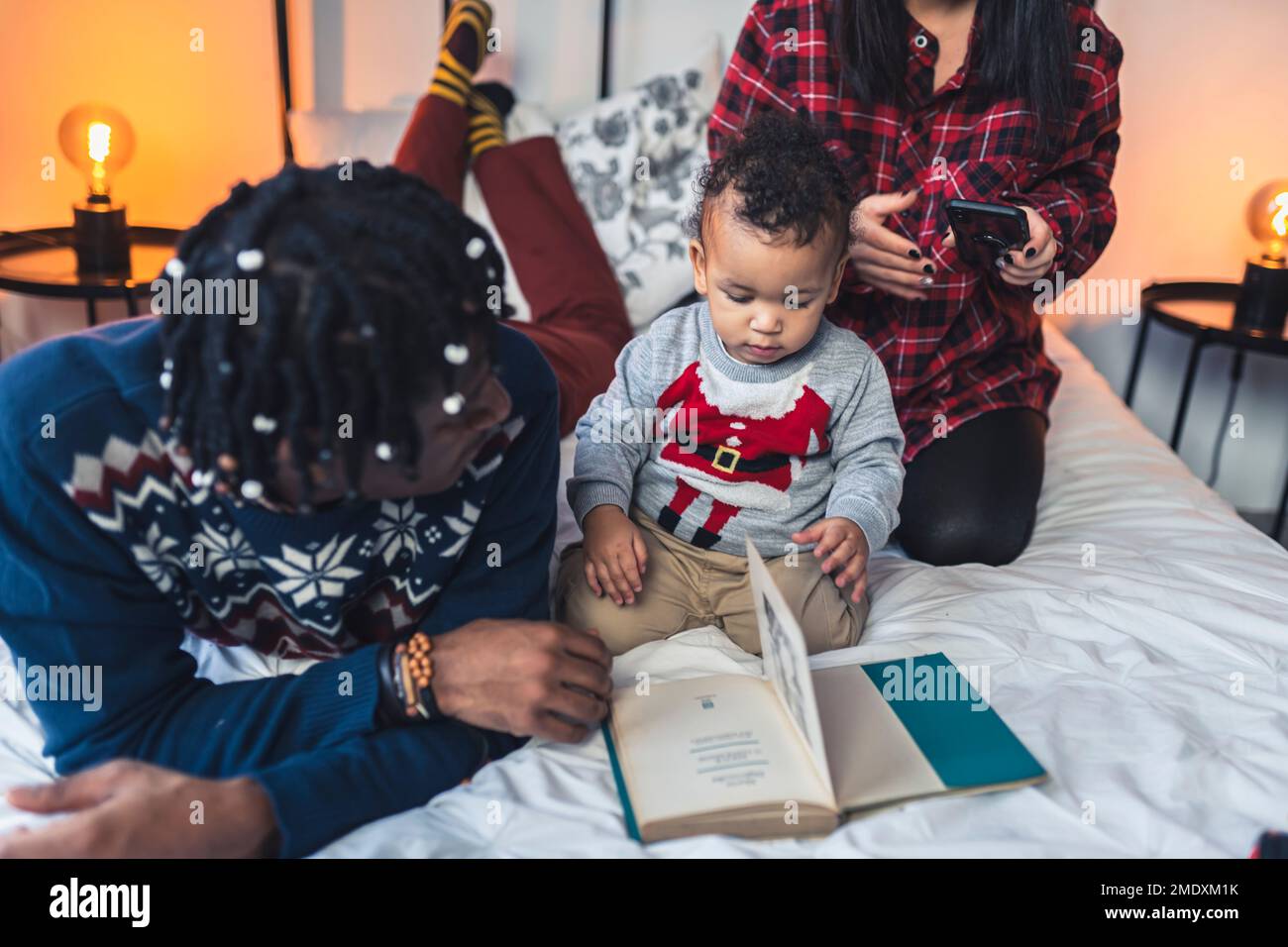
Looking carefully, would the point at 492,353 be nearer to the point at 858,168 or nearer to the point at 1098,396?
the point at 858,168

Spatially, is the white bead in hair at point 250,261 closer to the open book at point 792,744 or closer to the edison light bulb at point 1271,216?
the open book at point 792,744

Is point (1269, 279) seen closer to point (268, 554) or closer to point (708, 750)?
point (708, 750)

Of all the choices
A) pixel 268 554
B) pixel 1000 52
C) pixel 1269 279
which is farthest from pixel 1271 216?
pixel 268 554

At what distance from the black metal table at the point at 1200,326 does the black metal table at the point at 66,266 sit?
1.76 metres

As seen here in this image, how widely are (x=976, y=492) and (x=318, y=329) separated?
3.16ft

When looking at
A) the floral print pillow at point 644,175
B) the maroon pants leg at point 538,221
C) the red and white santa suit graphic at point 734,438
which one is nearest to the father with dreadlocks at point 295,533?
the red and white santa suit graphic at point 734,438

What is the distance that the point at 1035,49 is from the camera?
1.34 metres

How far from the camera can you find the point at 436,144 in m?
1.87

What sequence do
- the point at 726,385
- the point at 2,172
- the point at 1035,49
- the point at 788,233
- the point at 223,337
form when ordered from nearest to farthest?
the point at 223,337
the point at 788,233
the point at 726,385
the point at 1035,49
the point at 2,172

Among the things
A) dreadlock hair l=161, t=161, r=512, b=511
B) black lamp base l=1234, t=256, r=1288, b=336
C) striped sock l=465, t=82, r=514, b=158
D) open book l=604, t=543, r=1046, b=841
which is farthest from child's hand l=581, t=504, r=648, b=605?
black lamp base l=1234, t=256, r=1288, b=336

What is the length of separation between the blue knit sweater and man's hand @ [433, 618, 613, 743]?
4cm

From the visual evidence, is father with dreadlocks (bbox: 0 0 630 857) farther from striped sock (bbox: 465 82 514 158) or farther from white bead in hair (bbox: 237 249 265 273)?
striped sock (bbox: 465 82 514 158)

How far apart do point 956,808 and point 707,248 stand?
0.60m

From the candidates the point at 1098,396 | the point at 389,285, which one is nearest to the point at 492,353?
the point at 389,285
